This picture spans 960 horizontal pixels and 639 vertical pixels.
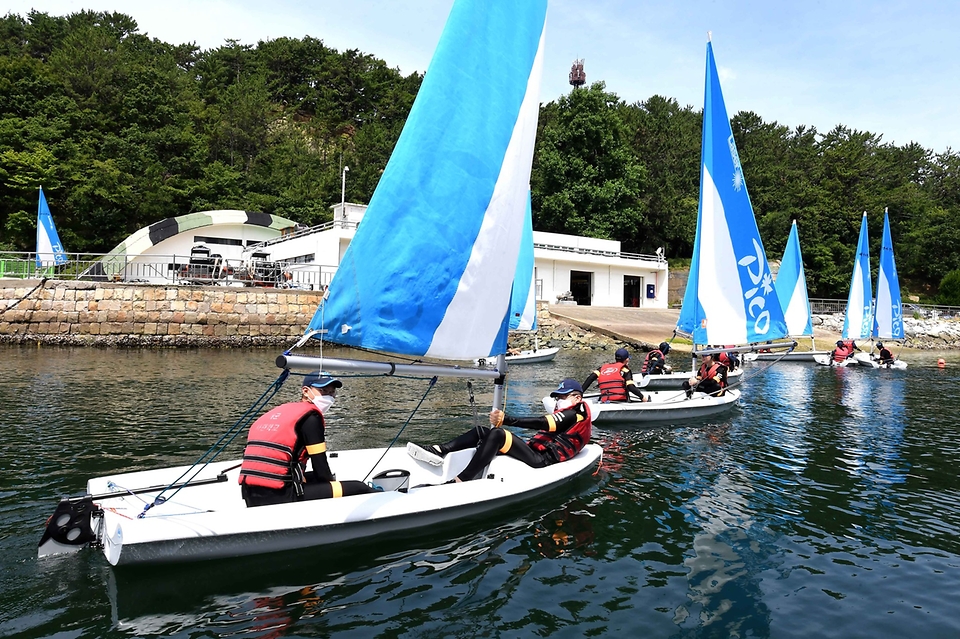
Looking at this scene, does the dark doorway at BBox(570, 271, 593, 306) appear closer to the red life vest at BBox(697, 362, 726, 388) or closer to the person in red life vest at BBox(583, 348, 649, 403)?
the red life vest at BBox(697, 362, 726, 388)

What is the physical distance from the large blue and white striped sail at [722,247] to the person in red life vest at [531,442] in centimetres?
663

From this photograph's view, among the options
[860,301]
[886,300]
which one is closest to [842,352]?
[860,301]

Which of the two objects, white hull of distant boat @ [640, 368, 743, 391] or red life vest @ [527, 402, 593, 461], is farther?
white hull of distant boat @ [640, 368, 743, 391]

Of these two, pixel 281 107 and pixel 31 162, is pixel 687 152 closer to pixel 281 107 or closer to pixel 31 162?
pixel 281 107

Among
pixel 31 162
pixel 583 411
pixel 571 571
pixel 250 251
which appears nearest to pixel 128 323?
pixel 250 251

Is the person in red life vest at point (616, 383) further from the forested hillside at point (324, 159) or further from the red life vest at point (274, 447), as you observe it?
the forested hillside at point (324, 159)

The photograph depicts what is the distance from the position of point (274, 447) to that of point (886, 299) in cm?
3346

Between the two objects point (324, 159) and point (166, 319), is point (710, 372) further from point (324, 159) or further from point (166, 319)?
point (324, 159)

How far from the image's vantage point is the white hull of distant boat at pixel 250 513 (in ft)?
18.2

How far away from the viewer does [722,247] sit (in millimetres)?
14453

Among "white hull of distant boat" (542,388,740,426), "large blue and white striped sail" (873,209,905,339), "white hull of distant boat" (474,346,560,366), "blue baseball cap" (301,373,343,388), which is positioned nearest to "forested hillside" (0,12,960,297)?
"large blue and white striped sail" (873,209,905,339)

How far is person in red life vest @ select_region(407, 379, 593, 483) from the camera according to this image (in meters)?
7.79

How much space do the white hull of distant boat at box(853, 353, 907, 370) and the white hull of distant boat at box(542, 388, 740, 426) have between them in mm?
16428

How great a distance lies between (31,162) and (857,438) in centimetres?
4791
